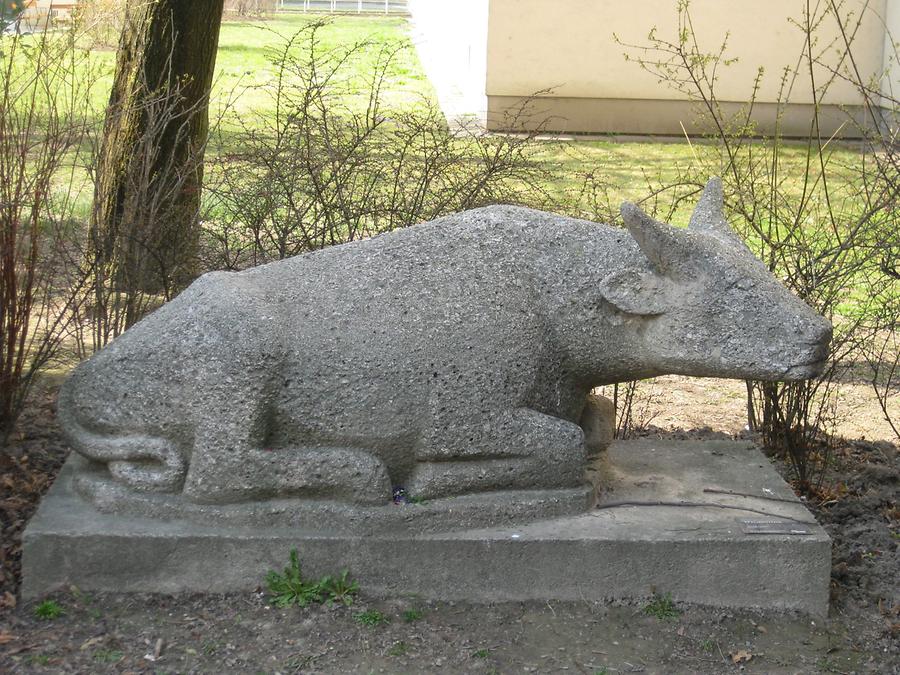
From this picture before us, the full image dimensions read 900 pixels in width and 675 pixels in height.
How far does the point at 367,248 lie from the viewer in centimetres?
392

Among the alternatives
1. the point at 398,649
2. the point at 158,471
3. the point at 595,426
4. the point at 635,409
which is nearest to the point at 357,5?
the point at 635,409

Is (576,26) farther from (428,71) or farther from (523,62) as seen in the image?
(428,71)

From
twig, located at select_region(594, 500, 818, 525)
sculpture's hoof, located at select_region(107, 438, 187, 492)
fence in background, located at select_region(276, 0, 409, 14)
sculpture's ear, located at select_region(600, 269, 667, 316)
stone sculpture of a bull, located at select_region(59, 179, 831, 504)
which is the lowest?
Result: twig, located at select_region(594, 500, 818, 525)

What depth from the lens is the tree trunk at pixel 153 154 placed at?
5.28 meters

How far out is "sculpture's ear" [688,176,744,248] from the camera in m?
3.93

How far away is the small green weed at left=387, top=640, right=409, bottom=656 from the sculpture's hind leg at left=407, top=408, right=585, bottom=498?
50 centimetres

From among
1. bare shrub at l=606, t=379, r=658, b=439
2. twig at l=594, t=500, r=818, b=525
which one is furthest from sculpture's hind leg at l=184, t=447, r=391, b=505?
bare shrub at l=606, t=379, r=658, b=439

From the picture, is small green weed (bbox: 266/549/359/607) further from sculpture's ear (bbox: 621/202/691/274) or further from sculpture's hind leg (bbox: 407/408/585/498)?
sculpture's ear (bbox: 621/202/691/274)

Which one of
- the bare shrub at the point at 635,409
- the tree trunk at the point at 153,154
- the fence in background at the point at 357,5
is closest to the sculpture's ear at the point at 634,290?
the bare shrub at the point at 635,409

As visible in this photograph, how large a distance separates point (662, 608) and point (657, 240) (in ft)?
4.11

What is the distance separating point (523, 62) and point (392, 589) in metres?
10.7

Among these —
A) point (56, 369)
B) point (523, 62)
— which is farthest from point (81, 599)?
point (523, 62)

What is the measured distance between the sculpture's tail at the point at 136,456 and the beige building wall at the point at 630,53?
1011 centimetres

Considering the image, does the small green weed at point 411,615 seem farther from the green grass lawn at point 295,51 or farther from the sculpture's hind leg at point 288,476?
the green grass lawn at point 295,51
